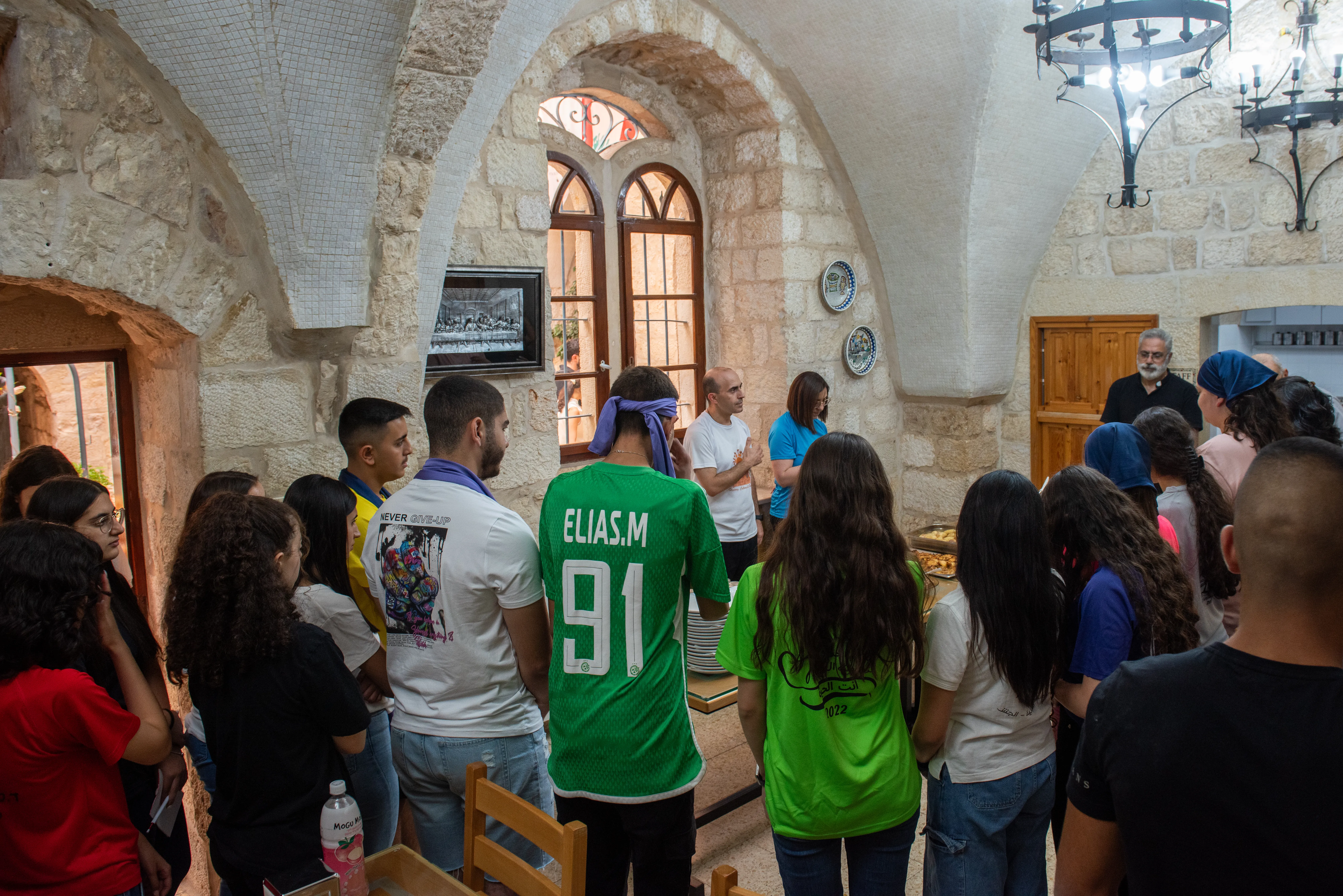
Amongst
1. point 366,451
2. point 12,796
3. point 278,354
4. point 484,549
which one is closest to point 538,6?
point 278,354

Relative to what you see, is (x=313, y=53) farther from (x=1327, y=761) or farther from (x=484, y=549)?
(x=1327, y=761)

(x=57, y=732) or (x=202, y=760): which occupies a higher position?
(x=57, y=732)

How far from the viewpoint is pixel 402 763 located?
2062 mm

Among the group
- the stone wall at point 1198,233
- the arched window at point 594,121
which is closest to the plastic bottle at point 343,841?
the arched window at point 594,121

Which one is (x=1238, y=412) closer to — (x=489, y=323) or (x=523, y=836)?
(x=523, y=836)

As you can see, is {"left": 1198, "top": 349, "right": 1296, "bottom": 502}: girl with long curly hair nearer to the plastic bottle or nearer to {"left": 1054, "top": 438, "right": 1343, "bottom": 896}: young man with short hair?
{"left": 1054, "top": 438, "right": 1343, "bottom": 896}: young man with short hair

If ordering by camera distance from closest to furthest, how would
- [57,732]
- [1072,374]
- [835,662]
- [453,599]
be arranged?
[57,732]
[835,662]
[453,599]
[1072,374]

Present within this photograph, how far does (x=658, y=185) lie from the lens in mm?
5477

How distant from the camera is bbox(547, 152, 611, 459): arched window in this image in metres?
4.94

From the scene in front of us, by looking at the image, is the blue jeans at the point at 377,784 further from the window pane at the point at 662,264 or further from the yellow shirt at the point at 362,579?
the window pane at the point at 662,264

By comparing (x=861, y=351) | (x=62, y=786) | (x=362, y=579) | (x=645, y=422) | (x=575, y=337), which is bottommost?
(x=62, y=786)

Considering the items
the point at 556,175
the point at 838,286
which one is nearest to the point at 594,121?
the point at 556,175

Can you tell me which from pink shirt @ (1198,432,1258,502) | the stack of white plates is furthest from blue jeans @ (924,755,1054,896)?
pink shirt @ (1198,432,1258,502)

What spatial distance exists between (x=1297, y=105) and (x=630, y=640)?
165 inches
